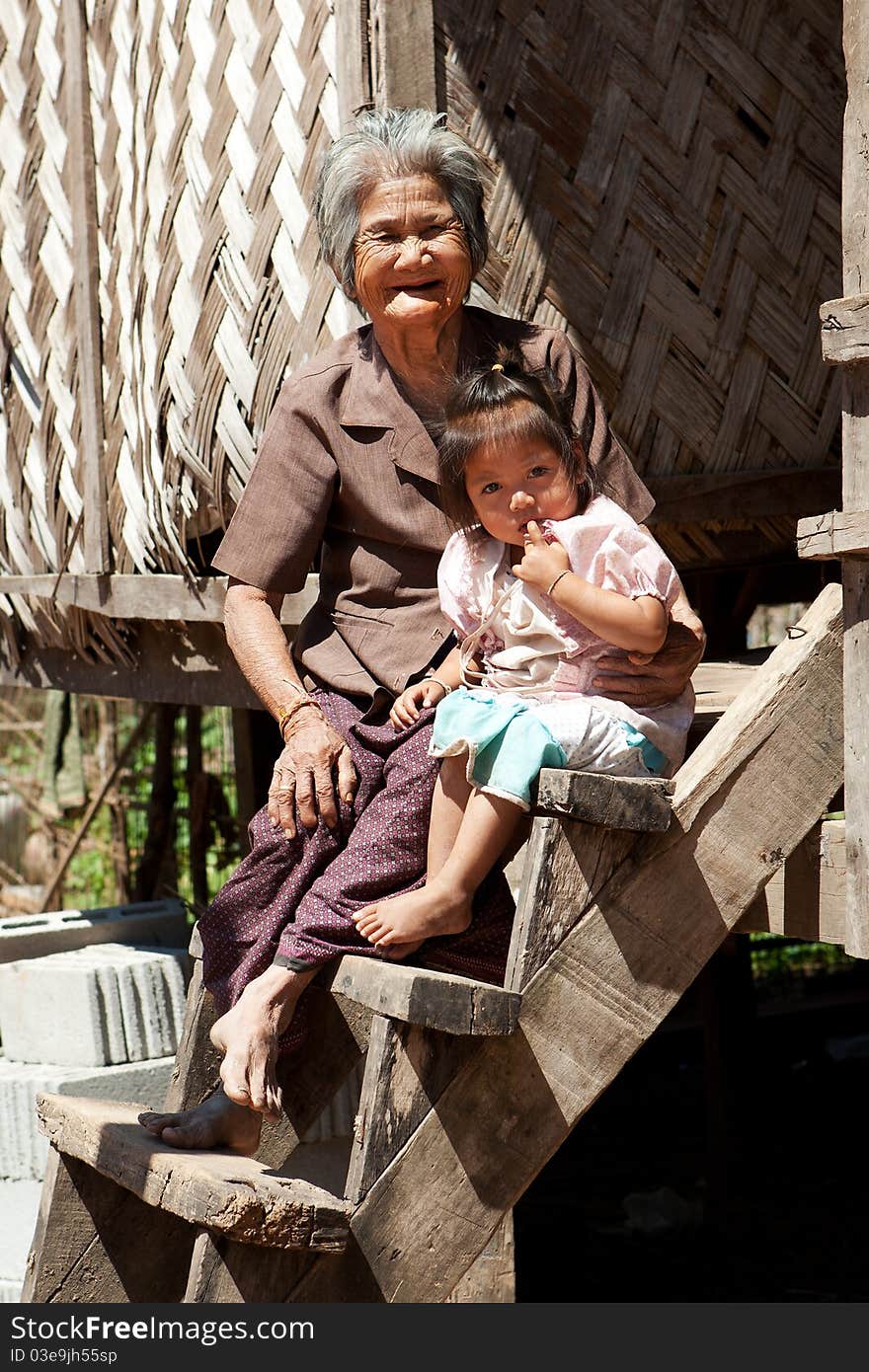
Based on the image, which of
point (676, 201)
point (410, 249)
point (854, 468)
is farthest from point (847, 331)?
point (676, 201)

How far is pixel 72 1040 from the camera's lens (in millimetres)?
4379

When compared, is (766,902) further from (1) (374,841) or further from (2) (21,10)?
(2) (21,10)

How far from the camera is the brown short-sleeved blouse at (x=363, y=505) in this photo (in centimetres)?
281

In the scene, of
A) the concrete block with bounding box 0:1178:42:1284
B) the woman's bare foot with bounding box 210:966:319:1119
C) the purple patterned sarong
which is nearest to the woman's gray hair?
the purple patterned sarong

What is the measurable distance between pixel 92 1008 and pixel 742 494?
2238 mm

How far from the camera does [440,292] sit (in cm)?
278

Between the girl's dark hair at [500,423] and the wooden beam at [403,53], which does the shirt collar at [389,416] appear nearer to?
the girl's dark hair at [500,423]

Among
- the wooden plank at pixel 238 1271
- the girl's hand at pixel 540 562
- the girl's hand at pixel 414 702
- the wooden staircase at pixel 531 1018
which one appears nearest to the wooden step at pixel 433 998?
the wooden staircase at pixel 531 1018

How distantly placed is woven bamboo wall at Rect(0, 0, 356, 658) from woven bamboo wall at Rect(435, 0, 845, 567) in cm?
43

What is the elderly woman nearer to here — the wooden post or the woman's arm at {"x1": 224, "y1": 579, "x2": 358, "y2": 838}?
the woman's arm at {"x1": 224, "y1": 579, "x2": 358, "y2": 838}

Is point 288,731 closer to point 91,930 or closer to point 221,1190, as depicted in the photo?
point 221,1190

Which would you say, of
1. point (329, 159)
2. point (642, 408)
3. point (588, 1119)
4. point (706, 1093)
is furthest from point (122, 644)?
point (588, 1119)

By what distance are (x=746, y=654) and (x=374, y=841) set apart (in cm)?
219

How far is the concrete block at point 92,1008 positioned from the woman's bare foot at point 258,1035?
6.33ft
